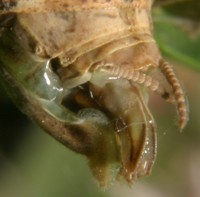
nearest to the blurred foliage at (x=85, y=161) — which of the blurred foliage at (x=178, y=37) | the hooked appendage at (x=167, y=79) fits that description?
the blurred foliage at (x=178, y=37)

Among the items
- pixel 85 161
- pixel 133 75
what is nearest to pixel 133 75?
pixel 133 75

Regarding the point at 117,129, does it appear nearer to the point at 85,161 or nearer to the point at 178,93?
the point at 178,93

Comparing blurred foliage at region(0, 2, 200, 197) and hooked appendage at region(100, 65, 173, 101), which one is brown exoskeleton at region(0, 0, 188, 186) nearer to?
hooked appendage at region(100, 65, 173, 101)

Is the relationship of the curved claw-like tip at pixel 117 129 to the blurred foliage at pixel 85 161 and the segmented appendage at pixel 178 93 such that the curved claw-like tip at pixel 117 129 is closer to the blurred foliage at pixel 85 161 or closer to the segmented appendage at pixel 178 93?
the segmented appendage at pixel 178 93

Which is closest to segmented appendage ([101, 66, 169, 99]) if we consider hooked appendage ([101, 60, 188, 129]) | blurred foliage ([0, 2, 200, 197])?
hooked appendage ([101, 60, 188, 129])

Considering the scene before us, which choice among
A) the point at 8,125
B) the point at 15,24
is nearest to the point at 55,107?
the point at 15,24

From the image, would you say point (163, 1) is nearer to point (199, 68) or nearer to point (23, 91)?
point (199, 68)
